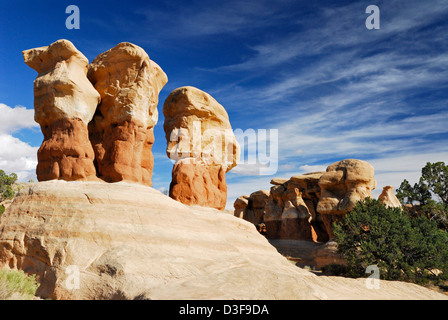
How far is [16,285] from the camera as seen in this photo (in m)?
11.8

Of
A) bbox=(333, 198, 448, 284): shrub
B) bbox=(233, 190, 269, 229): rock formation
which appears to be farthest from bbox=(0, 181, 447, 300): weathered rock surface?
bbox=(233, 190, 269, 229): rock formation

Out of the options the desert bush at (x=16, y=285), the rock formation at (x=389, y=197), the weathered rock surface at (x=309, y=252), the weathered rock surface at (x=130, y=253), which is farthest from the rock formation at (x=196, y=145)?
the rock formation at (x=389, y=197)

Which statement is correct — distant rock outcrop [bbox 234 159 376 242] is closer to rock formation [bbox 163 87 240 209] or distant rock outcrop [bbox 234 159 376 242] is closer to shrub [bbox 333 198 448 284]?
shrub [bbox 333 198 448 284]

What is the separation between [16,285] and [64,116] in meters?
8.89

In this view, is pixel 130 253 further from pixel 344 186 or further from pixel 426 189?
pixel 426 189

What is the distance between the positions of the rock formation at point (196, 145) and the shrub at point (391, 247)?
1017 cm

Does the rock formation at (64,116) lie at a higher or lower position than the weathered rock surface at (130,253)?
higher

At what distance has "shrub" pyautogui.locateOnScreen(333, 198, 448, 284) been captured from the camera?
22800mm

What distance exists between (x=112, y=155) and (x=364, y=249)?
17.6m

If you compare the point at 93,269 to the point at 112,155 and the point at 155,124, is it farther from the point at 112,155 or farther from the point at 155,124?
the point at 155,124

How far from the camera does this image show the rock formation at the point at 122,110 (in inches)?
745

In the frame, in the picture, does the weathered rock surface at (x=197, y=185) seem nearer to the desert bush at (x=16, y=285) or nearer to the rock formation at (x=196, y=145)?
the rock formation at (x=196, y=145)

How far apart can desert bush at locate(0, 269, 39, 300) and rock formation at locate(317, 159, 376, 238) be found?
99.5ft

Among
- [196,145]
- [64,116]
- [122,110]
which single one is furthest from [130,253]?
[196,145]
